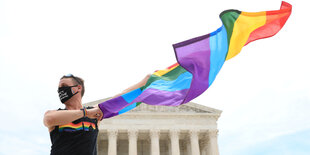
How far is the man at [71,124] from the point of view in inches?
118

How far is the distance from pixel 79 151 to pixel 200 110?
1381 inches

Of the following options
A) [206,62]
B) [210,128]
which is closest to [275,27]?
[206,62]

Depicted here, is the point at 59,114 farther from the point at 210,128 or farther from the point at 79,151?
the point at 210,128

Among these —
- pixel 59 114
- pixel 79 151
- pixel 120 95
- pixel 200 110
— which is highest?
pixel 200 110

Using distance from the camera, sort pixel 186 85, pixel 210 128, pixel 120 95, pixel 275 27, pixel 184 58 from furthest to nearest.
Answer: pixel 210 128, pixel 275 27, pixel 186 85, pixel 184 58, pixel 120 95

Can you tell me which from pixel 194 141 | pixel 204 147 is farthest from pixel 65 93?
pixel 204 147

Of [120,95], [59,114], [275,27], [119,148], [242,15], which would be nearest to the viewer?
[59,114]

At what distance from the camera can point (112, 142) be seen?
34.5m

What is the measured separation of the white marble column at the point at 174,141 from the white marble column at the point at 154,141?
5.59 feet

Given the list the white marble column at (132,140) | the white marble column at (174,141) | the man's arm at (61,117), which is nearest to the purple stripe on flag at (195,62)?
the man's arm at (61,117)

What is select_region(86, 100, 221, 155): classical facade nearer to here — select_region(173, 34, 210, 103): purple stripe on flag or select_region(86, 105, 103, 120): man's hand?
select_region(173, 34, 210, 103): purple stripe on flag

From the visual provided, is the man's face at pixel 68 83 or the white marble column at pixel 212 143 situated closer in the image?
the man's face at pixel 68 83

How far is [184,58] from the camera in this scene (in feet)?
14.6

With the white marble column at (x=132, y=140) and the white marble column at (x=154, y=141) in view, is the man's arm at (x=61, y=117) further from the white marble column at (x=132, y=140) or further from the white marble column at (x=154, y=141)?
the white marble column at (x=154, y=141)
